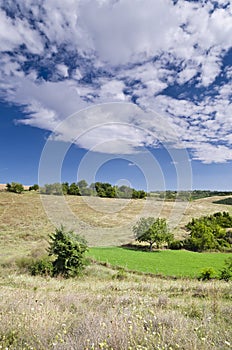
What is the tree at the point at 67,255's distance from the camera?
686 inches

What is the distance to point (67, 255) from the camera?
699 inches

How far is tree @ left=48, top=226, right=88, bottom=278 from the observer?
57.2ft

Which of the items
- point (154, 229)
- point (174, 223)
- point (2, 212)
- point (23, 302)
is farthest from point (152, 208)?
point (23, 302)

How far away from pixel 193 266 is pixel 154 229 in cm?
917

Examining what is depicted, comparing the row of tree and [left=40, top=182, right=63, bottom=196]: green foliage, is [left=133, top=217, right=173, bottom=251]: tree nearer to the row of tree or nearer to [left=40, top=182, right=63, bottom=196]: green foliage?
the row of tree

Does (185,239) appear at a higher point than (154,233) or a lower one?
lower

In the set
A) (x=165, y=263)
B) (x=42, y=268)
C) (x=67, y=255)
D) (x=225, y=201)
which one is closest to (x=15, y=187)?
(x=165, y=263)

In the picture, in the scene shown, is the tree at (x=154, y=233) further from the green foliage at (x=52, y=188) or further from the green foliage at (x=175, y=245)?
the green foliage at (x=52, y=188)

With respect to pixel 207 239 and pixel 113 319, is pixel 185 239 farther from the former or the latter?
pixel 113 319

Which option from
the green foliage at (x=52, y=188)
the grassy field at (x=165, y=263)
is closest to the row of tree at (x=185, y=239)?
the grassy field at (x=165, y=263)

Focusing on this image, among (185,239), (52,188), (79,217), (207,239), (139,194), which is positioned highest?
(139,194)

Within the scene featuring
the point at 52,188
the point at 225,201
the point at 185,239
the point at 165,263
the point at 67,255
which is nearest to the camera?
the point at 67,255

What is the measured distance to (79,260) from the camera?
58.6ft

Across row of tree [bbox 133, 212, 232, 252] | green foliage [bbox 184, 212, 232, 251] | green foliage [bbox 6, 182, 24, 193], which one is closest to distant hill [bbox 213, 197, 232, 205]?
row of tree [bbox 133, 212, 232, 252]
